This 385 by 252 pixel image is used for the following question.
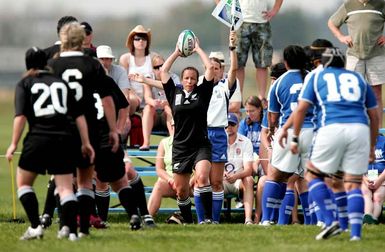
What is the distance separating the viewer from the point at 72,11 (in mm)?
54625

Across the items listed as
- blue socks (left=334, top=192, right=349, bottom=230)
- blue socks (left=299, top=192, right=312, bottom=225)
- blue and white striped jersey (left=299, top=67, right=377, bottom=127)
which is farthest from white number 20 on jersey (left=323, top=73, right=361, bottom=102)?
blue socks (left=299, top=192, right=312, bottom=225)

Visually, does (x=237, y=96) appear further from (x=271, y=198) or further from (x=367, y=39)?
(x=271, y=198)

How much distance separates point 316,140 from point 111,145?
2141 mm

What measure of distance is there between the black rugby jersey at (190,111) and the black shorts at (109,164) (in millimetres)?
2160

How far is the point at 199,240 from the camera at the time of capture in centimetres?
1325

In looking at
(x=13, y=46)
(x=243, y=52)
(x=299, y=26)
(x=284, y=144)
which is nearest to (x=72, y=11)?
(x=13, y=46)

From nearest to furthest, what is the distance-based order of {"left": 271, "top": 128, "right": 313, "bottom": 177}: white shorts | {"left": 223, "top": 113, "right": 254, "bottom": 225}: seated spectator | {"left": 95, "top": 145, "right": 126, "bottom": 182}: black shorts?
{"left": 95, "top": 145, "right": 126, "bottom": 182}: black shorts → {"left": 271, "top": 128, "right": 313, "bottom": 177}: white shorts → {"left": 223, "top": 113, "right": 254, "bottom": 225}: seated spectator

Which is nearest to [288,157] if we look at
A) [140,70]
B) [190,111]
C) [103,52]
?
[190,111]

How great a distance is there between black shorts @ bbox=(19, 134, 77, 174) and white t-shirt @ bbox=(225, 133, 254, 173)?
4731 millimetres

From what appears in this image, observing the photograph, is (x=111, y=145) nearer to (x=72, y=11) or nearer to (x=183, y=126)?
(x=183, y=126)

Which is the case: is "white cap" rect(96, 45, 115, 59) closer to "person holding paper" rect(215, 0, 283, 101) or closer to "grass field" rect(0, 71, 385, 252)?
"grass field" rect(0, 71, 385, 252)

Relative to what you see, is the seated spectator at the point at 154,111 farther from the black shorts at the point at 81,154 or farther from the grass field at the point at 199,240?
the black shorts at the point at 81,154

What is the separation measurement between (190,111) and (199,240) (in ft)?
9.54

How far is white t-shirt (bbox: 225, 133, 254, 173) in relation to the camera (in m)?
17.2
